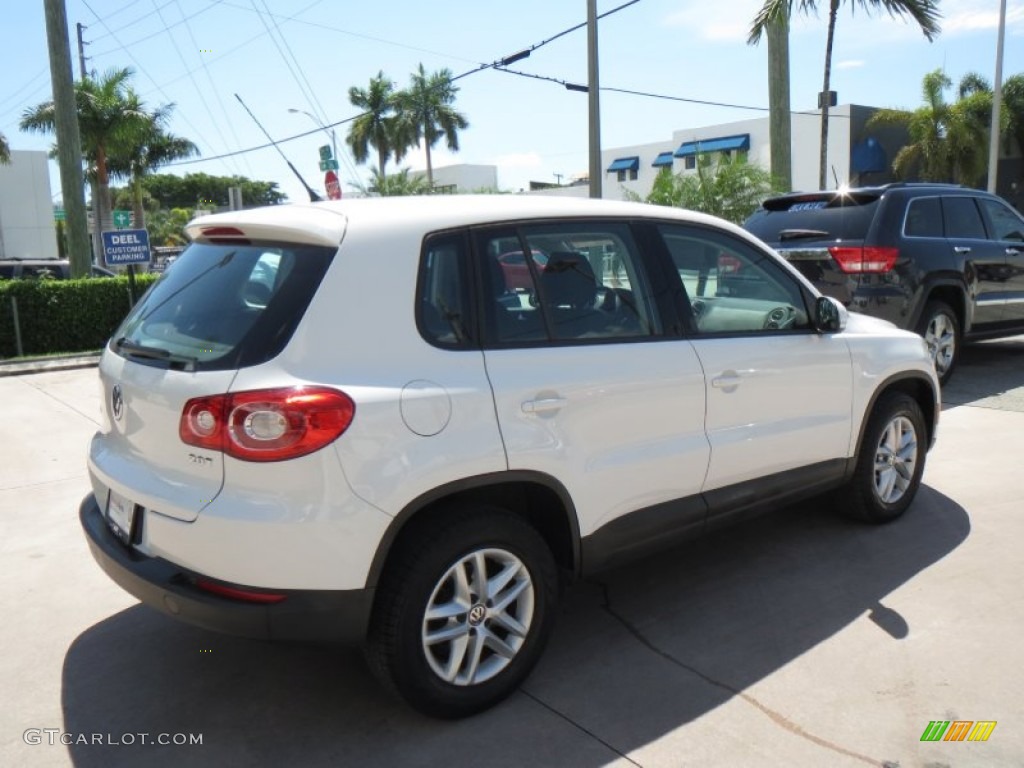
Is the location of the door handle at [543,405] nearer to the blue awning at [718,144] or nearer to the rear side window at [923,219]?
the rear side window at [923,219]

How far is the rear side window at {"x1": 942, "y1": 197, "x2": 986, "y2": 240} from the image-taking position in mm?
8297

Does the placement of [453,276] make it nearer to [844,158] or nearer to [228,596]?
[228,596]

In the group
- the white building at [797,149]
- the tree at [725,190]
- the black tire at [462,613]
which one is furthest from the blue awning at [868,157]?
the black tire at [462,613]

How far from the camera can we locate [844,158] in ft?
114

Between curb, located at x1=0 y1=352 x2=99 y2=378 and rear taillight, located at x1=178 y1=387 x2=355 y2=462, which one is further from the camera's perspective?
curb, located at x1=0 y1=352 x2=99 y2=378

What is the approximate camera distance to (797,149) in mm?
38312

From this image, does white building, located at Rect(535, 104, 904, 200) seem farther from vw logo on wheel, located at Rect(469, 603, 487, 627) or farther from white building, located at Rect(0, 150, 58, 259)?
vw logo on wheel, located at Rect(469, 603, 487, 627)

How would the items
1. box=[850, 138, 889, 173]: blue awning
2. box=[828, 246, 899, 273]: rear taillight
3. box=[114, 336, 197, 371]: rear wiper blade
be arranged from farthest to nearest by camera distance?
box=[850, 138, 889, 173]: blue awning < box=[828, 246, 899, 273]: rear taillight < box=[114, 336, 197, 371]: rear wiper blade

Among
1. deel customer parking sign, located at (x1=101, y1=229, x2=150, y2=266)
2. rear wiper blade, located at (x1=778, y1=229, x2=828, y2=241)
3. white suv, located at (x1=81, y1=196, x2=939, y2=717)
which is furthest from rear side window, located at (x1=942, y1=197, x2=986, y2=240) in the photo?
deel customer parking sign, located at (x1=101, y1=229, x2=150, y2=266)

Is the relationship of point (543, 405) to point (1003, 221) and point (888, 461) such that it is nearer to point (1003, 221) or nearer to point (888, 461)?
point (888, 461)

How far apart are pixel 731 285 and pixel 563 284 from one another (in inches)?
45.1

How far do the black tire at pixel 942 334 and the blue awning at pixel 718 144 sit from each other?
100 feet

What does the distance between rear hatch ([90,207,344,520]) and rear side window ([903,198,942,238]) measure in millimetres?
6358

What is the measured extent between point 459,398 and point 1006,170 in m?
41.2
